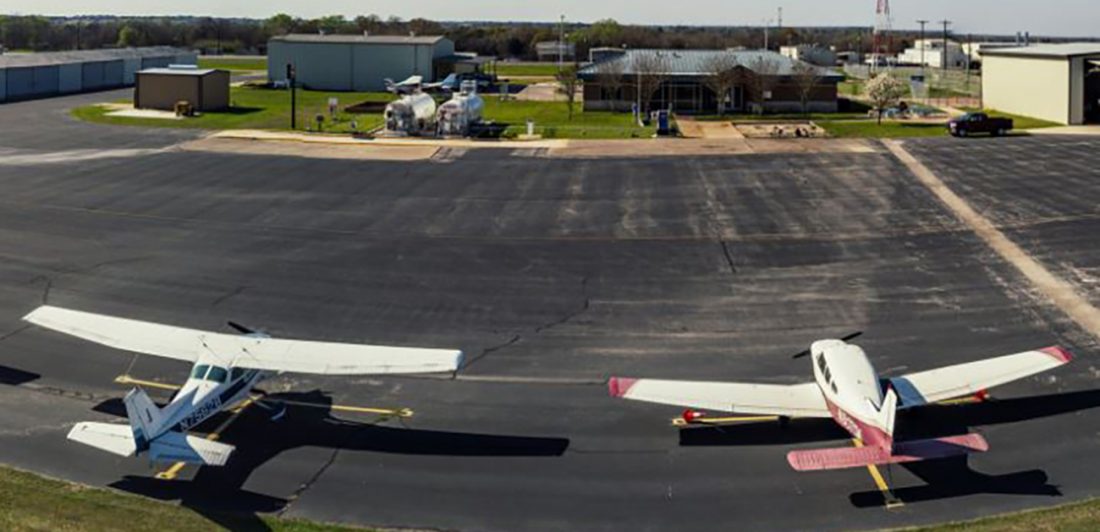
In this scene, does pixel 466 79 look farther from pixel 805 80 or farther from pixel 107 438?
pixel 107 438

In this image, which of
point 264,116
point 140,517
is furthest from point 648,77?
point 140,517

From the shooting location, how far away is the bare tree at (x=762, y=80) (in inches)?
3077

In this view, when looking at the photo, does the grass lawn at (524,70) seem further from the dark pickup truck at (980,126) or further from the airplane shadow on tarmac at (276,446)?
the airplane shadow on tarmac at (276,446)

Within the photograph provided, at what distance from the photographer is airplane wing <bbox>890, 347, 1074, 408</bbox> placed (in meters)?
21.2

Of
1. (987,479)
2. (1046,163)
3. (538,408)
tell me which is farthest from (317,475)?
(1046,163)

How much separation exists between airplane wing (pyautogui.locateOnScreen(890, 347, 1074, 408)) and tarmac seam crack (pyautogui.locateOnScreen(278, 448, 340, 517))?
12.6 meters

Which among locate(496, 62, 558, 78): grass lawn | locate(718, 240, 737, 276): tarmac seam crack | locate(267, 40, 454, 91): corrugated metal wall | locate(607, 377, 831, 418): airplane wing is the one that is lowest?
locate(607, 377, 831, 418): airplane wing

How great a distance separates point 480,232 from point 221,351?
19905mm

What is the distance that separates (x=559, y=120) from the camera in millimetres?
76125

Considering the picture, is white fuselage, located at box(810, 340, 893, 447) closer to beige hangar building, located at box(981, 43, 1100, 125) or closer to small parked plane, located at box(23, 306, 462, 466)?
small parked plane, located at box(23, 306, 462, 466)

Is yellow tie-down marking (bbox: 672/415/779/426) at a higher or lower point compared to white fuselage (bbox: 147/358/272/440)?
lower

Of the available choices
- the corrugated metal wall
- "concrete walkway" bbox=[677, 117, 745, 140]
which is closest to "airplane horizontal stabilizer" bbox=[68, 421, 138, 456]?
"concrete walkway" bbox=[677, 117, 745, 140]

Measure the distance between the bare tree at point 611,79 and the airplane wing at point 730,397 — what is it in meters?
61.9

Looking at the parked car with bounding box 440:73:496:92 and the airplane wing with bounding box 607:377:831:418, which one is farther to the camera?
the parked car with bounding box 440:73:496:92
